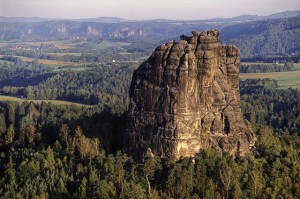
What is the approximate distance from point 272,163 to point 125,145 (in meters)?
15.9

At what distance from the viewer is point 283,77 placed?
16762cm

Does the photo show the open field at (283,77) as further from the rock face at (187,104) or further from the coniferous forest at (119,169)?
the rock face at (187,104)

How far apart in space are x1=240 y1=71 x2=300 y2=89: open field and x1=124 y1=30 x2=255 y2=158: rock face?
99555 mm

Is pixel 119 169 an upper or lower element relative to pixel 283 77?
upper

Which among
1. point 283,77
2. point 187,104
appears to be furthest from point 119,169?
point 283,77

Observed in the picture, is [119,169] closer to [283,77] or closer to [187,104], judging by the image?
[187,104]

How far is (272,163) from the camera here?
51.6m

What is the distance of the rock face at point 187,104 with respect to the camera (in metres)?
51.0

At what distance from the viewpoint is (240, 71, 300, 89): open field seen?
154 metres

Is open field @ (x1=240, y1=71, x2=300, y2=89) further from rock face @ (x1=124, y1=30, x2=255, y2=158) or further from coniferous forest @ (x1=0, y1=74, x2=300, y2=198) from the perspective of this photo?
rock face @ (x1=124, y1=30, x2=255, y2=158)

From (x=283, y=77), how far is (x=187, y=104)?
123923mm

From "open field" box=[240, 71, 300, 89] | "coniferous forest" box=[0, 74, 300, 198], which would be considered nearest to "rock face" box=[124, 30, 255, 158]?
"coniferous forest" box=[0, 74, 300, 198]

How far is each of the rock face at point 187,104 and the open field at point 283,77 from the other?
99.6 meters

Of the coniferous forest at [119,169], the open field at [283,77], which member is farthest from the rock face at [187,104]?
the open field at [283,77]
